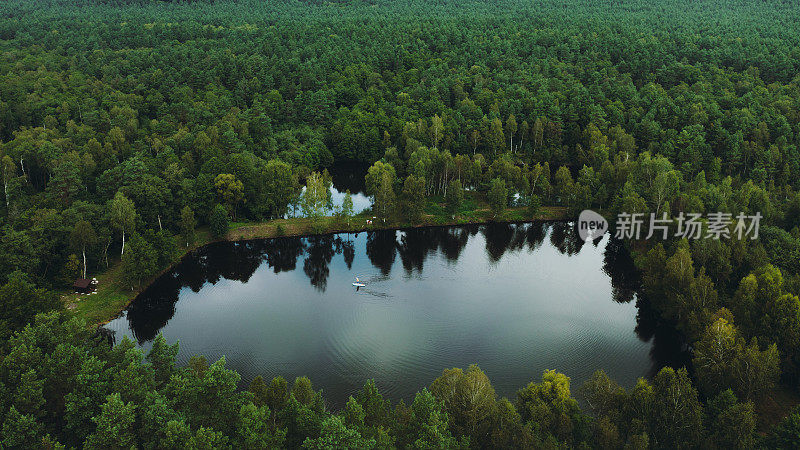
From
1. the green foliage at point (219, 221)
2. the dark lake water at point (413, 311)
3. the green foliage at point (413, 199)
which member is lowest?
the dark lake water at point (413, 311)

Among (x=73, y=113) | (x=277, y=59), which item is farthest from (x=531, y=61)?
(x=73, y=113)

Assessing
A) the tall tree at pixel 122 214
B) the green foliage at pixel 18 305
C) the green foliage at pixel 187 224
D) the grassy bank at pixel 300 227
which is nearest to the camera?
the green foliage at pixel 18 305

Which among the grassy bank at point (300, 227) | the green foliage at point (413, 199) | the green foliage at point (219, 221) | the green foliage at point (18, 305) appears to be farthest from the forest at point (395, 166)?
the grassy bank at point (300, 227)

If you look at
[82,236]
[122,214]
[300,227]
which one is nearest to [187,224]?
[122,214]

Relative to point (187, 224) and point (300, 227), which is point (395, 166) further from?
point (187, 224)

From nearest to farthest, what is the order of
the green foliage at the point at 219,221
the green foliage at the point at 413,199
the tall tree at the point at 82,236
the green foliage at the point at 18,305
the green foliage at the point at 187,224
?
the green foliage at the point at 18,305 < the tall tree at the point at 82,236 < the green foliage at the point at 187,224 < the green foliage at the point at 219,221 < the green foliage at the point at 413,199

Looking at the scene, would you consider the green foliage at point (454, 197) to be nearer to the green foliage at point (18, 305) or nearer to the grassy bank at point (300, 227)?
the grassy bank at point (300, 227)
